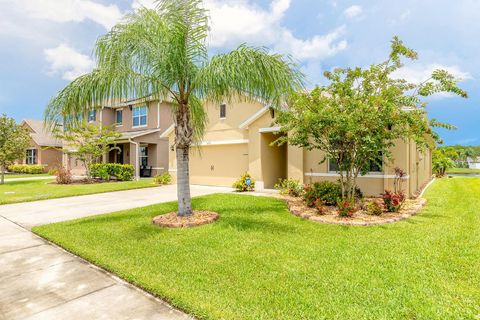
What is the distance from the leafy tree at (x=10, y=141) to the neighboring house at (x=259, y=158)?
10.7 metres

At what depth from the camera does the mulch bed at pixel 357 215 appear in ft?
24.8

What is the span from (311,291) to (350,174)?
6.11m

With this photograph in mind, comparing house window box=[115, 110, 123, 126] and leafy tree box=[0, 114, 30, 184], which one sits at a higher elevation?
house window box=[115, 110, 123, 126]

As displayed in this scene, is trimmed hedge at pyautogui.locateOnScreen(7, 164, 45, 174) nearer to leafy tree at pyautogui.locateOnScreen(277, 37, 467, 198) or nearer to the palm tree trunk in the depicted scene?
the palm tree trunk

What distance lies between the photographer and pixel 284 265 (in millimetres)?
4734

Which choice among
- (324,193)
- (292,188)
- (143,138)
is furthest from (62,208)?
(143,138)

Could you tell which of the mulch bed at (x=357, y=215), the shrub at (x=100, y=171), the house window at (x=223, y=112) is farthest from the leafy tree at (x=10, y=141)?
the mulch bed at (x=357, y=215)

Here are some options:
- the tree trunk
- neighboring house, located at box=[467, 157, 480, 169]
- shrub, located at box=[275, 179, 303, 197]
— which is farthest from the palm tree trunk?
neighboring house, located at box=[467, 157, 480, 169]

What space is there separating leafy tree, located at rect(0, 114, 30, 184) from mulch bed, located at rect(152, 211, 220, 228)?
704 inches

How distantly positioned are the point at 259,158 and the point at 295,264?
10183 millimetres

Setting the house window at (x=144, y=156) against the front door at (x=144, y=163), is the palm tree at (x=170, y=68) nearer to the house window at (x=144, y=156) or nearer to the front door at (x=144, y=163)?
the front door at (x=144, y=163)

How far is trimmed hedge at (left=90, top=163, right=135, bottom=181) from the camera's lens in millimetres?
21062

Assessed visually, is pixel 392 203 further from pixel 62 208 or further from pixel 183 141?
pixel 62 208

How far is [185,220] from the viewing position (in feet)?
24.9
